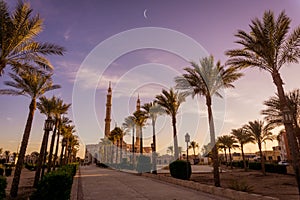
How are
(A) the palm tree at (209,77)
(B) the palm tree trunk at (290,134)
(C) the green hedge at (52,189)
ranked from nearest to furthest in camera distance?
(C) the green hedge at (52,189)
(B) the palm tree trunk at (290,134)
(A) the palm tree at (209,77)

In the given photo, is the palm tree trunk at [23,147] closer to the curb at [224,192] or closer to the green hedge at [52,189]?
the green hedge at [52,189]

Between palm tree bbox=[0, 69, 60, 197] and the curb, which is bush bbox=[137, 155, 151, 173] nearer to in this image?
the curb

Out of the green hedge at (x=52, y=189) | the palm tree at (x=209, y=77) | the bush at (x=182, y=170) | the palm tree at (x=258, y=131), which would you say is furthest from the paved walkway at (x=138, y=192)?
the palm tree at (x=258, y=131)

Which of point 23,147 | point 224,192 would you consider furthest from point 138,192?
point 23,147

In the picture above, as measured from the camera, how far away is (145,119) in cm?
3728

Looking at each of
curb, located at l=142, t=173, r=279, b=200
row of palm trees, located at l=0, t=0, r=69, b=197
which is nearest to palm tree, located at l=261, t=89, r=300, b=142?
curb, located at l=142, t=173, r=279, b=200

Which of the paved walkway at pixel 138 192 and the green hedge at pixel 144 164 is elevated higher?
the green hedge at pixel 144 164

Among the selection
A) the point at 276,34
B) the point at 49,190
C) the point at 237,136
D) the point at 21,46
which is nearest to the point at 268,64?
the point at 276,34

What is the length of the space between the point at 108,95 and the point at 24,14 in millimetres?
88820

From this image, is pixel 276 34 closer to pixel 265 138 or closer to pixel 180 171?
pixel 180 171

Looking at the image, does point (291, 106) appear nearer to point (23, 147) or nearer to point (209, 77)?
point (209, 77)

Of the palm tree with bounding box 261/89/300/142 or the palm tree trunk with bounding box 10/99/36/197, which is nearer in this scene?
the palm tree trunk with bounding box 10/99/36/197

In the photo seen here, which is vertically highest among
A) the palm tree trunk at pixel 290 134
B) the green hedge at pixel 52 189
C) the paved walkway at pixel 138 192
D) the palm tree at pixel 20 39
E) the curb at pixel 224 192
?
the palm tree at pixel 20 39

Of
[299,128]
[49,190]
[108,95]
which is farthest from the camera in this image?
[108,95]
